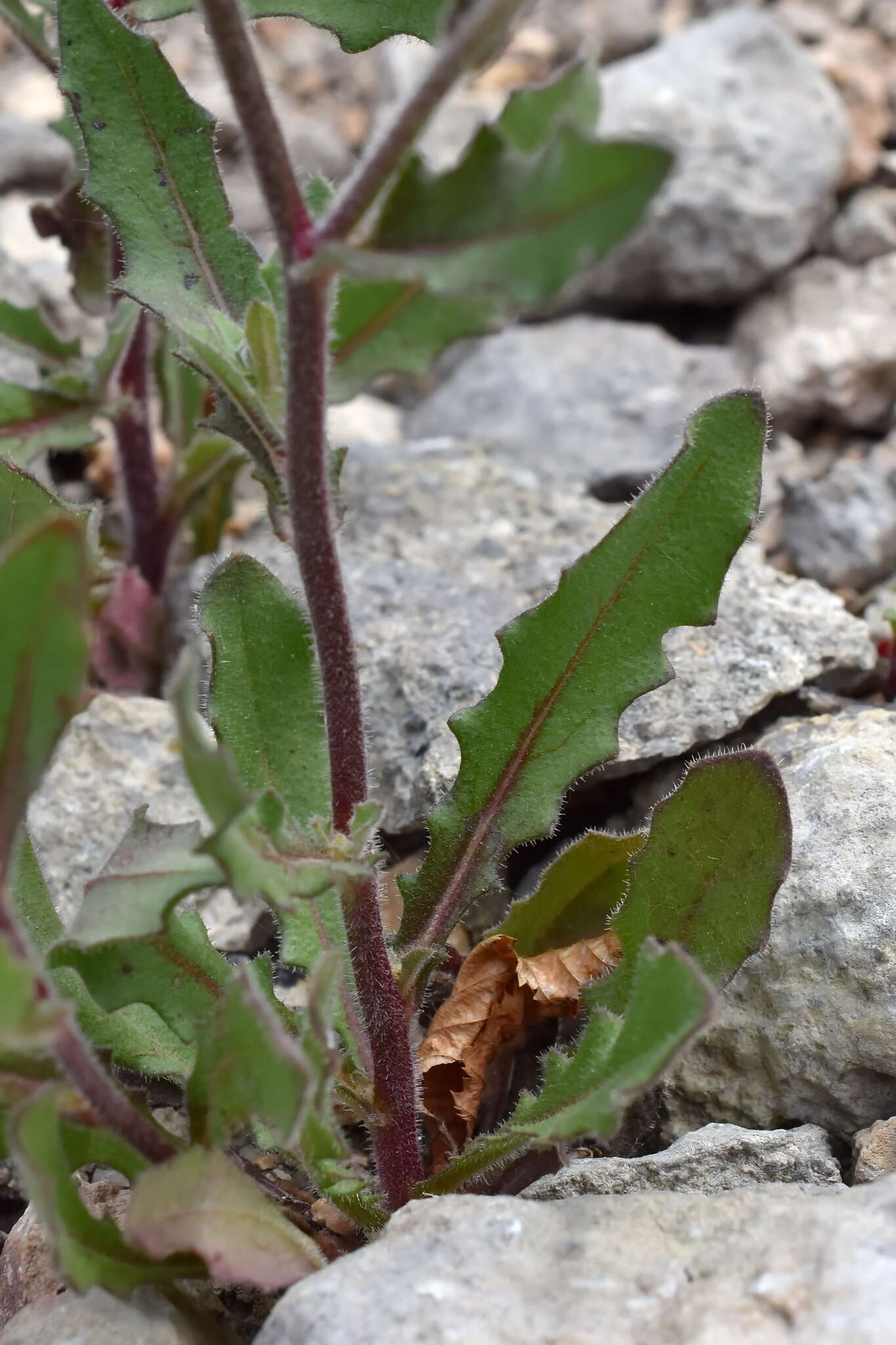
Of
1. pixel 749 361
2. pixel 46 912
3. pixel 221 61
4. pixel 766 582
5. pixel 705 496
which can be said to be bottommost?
pixel 749 361

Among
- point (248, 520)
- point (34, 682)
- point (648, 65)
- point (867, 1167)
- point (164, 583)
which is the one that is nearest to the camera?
point (34, 682)

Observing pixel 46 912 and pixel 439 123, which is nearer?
pixel 46 912

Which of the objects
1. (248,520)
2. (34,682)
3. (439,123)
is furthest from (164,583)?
(439,123)

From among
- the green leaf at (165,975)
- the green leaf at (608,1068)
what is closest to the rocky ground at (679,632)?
the green leaf at (608,1068)

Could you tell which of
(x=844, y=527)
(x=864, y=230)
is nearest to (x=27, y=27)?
(x=844, y=527)

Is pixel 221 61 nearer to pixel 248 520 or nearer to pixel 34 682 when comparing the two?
→ pixel 34 682

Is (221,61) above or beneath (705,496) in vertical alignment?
above

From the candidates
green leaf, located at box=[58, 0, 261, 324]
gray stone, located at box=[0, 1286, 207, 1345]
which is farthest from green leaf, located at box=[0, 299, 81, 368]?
gray stone, located at box=[0, 1286, 207, 1345]
